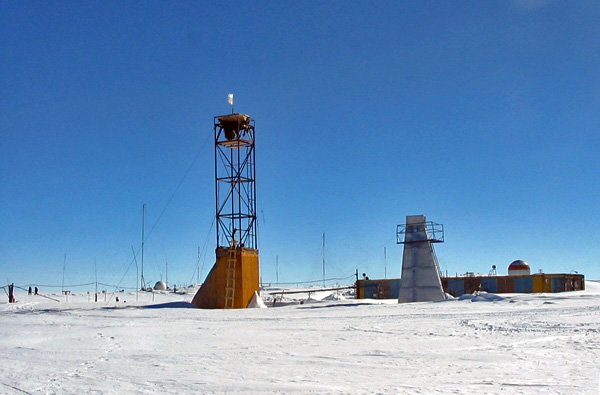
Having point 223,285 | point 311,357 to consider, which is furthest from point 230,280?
point 311,357

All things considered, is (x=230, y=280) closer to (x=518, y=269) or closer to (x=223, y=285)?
(x=223, y=285)

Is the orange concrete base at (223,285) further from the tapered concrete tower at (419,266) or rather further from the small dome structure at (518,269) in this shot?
the small dome structure at (518,269)

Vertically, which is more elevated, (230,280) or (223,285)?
(230,280)

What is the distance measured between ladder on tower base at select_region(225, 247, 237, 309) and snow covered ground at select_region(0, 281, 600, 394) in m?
14.1

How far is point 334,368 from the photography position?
394 inches

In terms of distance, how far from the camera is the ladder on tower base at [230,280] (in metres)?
33.2

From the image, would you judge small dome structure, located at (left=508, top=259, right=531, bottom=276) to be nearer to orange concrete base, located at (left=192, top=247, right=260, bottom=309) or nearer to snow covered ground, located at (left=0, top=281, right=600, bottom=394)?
orange concrete base, located at (left=192, top=247, right=260, bottom=309)

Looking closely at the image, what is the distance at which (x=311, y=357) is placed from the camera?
11.3 metres

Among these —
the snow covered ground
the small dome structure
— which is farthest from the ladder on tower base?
the small dome structure

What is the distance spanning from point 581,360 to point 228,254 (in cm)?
2484

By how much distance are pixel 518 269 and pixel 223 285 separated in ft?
93.1

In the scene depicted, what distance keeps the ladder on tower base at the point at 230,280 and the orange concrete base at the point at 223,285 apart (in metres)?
0.05

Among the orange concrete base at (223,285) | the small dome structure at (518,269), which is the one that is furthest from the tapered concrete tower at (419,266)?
the small dome structure at (518,269)

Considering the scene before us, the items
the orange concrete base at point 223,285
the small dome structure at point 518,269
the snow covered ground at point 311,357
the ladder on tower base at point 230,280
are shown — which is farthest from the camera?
the small dome structure at point 518,269
